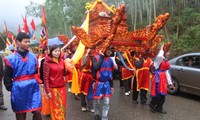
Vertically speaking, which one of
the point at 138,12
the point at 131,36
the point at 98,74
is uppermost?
the point at 138,12

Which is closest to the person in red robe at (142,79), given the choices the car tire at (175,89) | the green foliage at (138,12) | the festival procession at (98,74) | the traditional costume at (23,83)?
the festival procession at (98,74)

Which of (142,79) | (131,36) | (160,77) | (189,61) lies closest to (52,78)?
(160,77)

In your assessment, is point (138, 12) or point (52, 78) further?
point (138, 12)

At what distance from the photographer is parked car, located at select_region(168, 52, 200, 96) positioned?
766cm

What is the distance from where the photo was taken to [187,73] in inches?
313

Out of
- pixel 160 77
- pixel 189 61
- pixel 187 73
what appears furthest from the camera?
pixel 189 61

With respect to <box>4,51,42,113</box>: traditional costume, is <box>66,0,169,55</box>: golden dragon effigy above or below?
above

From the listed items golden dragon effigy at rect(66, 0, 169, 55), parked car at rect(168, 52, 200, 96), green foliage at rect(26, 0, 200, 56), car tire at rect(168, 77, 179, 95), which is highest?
green foliage at rect(26, 0, 200, 56)

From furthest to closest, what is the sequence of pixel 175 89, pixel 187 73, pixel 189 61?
pixel 175 89 < pixel 189 61 < pixel 187 73

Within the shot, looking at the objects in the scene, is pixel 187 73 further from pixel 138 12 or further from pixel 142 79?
pixel 138 12

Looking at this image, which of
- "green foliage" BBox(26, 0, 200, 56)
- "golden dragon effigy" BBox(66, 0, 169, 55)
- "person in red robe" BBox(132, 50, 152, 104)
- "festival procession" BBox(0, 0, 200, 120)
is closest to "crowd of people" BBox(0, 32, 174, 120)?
"festival procession" BBox(0, 0, 200, 120)

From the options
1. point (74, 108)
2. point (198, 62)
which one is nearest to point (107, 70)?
point (74, 108)

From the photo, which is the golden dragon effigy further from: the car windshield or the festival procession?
the car windshield

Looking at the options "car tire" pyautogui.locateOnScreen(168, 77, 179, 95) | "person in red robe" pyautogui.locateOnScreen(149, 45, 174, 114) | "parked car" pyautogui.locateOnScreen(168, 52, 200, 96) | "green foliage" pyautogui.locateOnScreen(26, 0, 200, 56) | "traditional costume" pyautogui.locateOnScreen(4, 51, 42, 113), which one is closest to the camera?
"traditional costume" pyautogui.locateOnScreen(4, 51, 42, 113)
